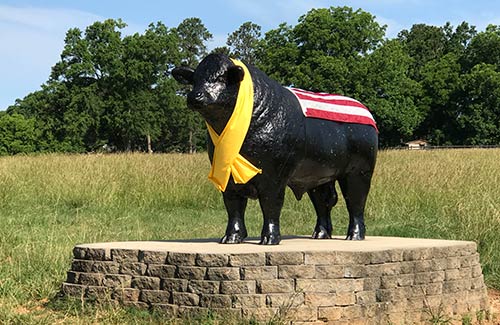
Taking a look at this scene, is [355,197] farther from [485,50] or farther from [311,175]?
[485,50]

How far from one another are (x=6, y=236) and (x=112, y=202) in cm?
361

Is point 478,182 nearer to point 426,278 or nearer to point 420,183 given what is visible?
point 420,183

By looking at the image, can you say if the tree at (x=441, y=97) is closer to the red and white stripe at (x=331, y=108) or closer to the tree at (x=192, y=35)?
the tree at (x=192, y=35)

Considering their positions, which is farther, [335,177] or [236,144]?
[335,177]

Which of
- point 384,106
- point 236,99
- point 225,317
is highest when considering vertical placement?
Result: point 384,106

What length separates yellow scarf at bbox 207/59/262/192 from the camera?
4.94 metres

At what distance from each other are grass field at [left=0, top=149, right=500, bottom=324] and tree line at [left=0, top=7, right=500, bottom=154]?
21.8 meters

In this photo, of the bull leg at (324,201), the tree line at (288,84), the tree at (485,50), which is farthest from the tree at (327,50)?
the bull leg at (324,201)

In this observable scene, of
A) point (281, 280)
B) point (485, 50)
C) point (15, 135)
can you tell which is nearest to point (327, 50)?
point (485, 50)

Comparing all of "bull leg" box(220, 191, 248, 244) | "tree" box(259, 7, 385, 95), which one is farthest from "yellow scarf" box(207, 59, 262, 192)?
"tree" box(259, 7, 385, 95)

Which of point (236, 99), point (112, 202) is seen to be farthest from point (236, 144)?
point (112, 202)

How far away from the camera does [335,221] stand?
10062 mm

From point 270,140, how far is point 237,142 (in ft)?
0.86

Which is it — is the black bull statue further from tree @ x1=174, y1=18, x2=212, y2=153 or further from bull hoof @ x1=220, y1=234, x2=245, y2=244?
tree @ x1=174, y1=18, x2=212, y2=153
